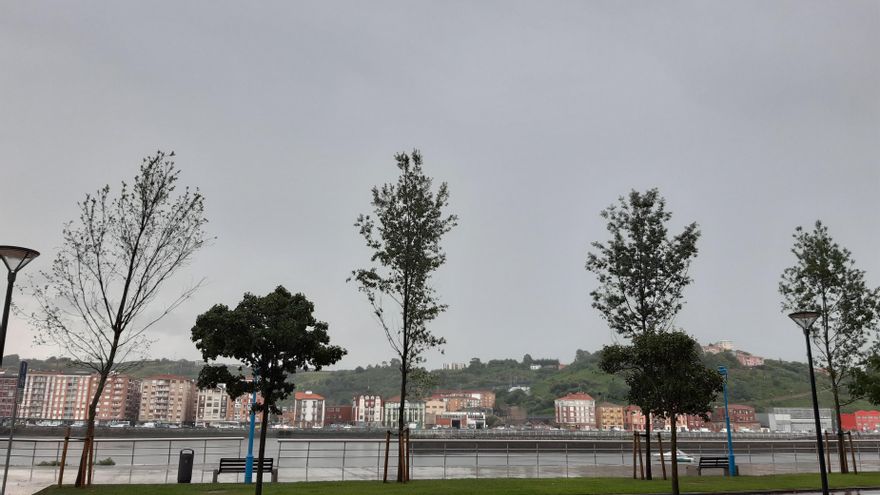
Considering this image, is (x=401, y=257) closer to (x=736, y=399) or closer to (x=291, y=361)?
(x=291, y=361)

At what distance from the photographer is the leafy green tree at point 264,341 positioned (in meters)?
17.8

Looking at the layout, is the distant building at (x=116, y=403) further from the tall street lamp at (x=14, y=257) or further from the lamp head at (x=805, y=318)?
the lamp head at (x=805, y=318)

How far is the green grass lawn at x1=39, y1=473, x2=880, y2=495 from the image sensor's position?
56.6 ft

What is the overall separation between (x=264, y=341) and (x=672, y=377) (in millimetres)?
12018

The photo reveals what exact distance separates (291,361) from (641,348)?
10.6 meters

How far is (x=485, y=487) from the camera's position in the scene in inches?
739

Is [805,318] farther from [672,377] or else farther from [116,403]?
[116,403]

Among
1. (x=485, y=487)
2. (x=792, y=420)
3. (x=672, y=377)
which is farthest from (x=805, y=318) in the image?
(x=792, y=420)

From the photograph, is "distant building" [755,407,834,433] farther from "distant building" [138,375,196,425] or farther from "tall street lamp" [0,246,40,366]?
"tall street lamp" [0,246,40,366]

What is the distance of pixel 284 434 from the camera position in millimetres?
122188

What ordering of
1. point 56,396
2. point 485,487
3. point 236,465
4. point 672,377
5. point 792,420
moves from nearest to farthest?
point 672,377
point 485,487
point 236,465
point 792,420
point 56,396

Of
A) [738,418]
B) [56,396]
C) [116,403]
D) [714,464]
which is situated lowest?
[738,418]

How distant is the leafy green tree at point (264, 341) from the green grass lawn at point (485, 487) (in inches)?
84.8

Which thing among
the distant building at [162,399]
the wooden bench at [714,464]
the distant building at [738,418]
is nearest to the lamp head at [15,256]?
the wooden bench at [714,464]
